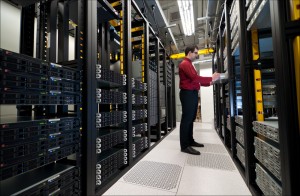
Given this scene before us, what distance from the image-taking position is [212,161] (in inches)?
77.4

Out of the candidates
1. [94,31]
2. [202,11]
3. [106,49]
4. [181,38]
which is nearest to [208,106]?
[181,38]

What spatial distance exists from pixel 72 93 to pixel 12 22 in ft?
10.1

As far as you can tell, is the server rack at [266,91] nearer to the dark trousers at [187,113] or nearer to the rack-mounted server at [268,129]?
the rack-mounted server at [268,129]

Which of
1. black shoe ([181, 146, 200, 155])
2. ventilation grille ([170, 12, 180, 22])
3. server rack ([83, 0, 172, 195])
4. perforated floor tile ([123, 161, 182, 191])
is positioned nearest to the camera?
server rack ([83, 0, 172, 195])

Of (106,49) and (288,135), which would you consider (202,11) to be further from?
(288,135)

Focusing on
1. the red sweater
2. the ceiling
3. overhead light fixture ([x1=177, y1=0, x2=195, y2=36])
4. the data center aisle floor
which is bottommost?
the data center aisle floor

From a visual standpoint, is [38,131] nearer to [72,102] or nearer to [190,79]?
[72,102]

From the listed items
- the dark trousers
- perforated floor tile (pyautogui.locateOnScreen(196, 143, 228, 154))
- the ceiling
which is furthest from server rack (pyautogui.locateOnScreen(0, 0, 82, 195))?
the ceiling

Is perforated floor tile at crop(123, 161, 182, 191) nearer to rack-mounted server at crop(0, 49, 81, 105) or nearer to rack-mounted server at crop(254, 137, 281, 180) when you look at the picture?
rack-mounted server at crop(254, 137, 281, 180)

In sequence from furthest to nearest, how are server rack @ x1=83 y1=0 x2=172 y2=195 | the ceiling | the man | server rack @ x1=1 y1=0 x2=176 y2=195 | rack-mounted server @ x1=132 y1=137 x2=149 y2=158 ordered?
the ceiling
the man
rack-mounted server @ x1=132 y1=137 x2=149 y2=158
server rack @ x1=83 y1=0 x2=172 y2=195
server rack @ x1=1 y1=0 x2=176 y2=195

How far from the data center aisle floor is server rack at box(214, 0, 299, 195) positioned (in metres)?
0.14

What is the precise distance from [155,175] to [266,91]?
1.45m

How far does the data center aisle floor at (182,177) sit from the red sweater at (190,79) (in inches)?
40.5

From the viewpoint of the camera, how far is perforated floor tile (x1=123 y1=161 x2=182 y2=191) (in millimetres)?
1422
